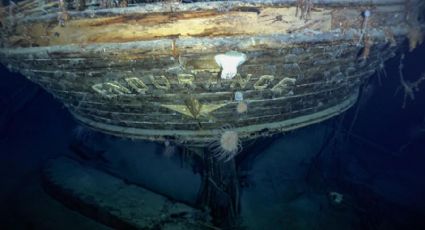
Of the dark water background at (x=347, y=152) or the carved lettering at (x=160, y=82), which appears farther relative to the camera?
the dark water background at (x=347, y=152)

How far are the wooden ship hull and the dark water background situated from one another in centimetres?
221

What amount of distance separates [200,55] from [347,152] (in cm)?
620

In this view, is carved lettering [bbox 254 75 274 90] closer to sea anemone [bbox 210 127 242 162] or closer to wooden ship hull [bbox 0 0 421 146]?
wooden ship hull [bbox 0 0 421 146]

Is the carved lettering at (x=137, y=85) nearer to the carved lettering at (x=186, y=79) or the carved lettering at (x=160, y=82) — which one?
the carved lettering at (x=160, y=82)

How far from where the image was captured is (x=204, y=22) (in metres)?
2.71

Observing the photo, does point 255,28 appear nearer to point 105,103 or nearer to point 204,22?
point 204,22

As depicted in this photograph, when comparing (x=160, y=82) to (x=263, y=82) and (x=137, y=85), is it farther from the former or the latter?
(x=263, y=82)

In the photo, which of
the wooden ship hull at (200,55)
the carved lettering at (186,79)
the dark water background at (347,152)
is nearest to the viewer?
the wooden ship hull at (200,55)

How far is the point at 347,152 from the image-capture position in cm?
788

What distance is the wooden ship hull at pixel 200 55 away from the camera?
2.71 m

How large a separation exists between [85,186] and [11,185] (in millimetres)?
1808

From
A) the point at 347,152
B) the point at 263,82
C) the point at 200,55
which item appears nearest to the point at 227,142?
the point at 263,82

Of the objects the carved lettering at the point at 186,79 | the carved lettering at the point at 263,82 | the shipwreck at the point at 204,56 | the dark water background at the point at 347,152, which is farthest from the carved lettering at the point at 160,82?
the dark water background at the point at 347,152

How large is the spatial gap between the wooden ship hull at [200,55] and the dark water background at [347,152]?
2214mm
